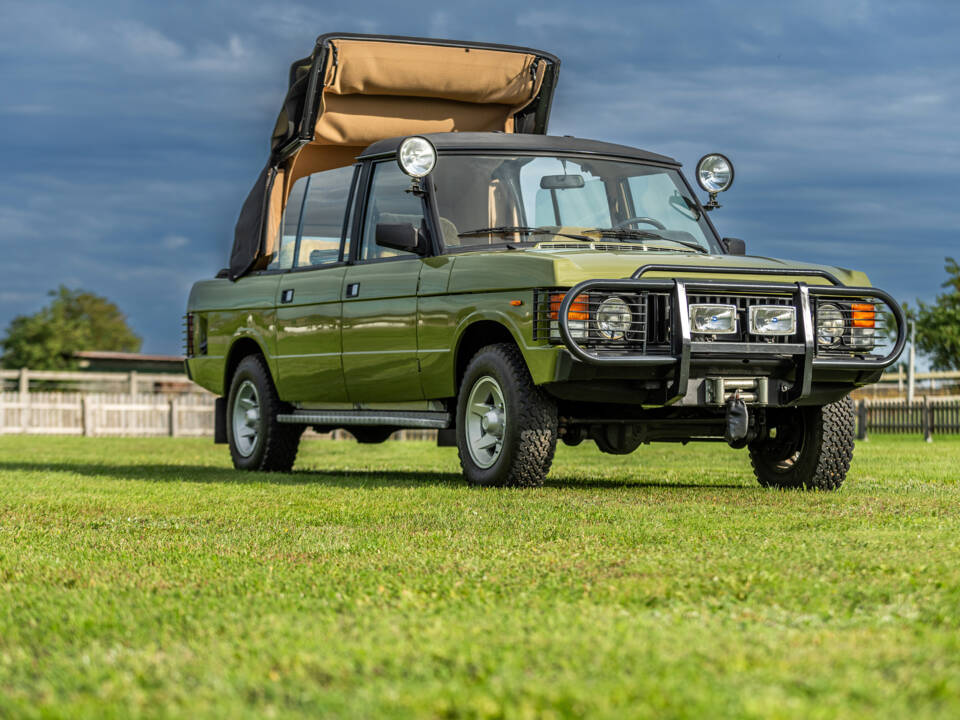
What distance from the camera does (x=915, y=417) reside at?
3322cm

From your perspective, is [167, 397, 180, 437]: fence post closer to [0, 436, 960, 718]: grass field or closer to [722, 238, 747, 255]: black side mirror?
[722, 238, 747, 255]: black side mirror

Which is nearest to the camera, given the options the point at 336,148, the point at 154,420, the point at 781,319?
the point at 781,319

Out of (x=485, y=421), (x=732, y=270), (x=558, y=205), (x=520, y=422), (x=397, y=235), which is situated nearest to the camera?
(x=732, y=270)

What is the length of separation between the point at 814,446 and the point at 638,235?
195 centimetres

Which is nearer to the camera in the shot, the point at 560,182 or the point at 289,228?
the point at 560,182

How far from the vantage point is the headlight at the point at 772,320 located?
358 inches

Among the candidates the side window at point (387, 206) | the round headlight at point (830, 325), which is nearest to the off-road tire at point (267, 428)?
the side window at point (387, 206)

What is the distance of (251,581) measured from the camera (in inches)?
210

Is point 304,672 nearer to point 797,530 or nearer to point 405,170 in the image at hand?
point 797,530

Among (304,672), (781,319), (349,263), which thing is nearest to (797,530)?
(781,319)

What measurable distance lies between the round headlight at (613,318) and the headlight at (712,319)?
41 centimetres

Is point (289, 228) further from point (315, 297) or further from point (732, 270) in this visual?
point (732, 270)

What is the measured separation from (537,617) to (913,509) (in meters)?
4.20

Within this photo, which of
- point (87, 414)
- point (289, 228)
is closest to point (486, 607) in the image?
point (289, 228)
